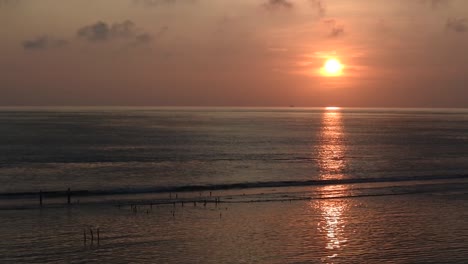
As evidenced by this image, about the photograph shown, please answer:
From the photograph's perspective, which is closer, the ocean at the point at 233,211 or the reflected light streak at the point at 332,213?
the ocean at the point at 233,211

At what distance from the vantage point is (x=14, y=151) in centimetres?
8756

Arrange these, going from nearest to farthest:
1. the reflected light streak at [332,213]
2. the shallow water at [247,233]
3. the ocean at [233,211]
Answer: the shallow water at [247,233] → the ocean at [233,211] → the reflected light streak at [332,213]

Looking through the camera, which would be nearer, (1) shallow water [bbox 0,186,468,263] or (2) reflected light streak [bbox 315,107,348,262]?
(1) shallow water [bbox 0,186,468,263]

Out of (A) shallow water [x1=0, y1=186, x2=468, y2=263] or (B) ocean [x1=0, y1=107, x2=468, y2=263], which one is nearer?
(A) shallow water [x1=0, y1=186, x2=468, y2=263]

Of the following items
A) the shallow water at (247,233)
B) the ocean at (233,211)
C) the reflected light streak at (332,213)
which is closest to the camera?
the shallow water at (247,233)

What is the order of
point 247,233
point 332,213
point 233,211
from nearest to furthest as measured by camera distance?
point 247,233, point 332,213, point 233,211

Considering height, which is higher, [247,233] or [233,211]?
[233,211]

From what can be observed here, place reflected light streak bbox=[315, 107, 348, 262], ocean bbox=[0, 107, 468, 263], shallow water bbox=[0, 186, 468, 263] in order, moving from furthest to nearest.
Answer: reflected light streak bbox=[315, 107, 348, 262], ocean bbox=[0, 107, 468, 263], shallow water bbox=[0, 186, 468, 263]

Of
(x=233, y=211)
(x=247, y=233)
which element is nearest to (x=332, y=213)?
(x=233, y=211)

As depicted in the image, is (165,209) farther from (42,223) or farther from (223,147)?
(223,147)

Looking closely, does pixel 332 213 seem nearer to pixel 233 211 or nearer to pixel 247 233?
pixel 233 211

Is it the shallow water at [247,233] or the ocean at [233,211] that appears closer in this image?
the shallow water at [247,233]

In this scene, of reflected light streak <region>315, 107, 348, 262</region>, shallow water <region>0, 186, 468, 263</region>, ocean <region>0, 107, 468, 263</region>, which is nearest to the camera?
shallow water <region>0, 186, 468, 263</region>

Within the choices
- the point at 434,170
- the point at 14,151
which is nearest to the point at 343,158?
the point at 434,170
